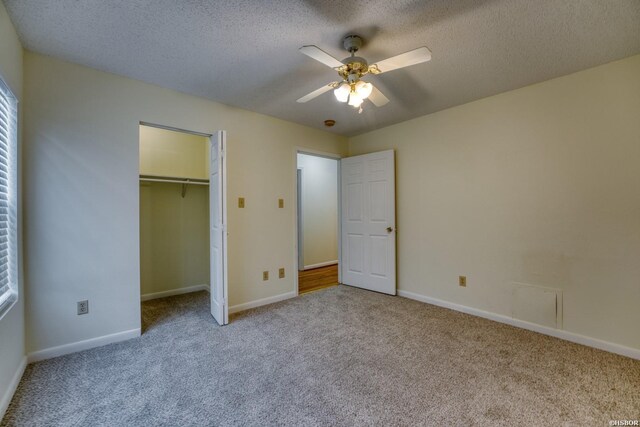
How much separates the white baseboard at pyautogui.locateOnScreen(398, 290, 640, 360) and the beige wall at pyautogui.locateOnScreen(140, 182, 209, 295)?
10.3 feet

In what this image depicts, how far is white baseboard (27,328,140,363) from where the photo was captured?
211 cm

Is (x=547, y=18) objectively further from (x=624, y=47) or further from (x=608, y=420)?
(x=608, y=420)

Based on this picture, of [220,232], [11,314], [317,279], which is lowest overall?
[317,279]

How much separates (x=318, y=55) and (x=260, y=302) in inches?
109

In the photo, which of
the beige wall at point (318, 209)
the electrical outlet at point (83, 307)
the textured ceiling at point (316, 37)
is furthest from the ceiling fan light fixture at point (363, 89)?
the beige wall at point (318, 209)

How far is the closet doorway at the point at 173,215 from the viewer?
11.8ft

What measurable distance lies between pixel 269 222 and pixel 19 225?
2.16 m

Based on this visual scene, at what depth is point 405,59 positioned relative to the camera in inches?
68.5

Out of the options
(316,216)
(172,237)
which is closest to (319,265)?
(316,216)

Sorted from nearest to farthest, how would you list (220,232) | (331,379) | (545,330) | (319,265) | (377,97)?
1. (331,379)
2. (377,97)
3. (545,330)
4. (220,232)
5. (319,265)

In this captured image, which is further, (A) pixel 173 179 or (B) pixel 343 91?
(A) pixel 173 179

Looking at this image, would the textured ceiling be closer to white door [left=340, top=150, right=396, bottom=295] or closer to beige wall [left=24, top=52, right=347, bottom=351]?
beige wall [left=24, top=52, right=347, bottom=351]

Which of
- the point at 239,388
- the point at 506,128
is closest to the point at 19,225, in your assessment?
the point at 239,388

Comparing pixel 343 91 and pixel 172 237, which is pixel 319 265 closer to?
pixel 172 237
